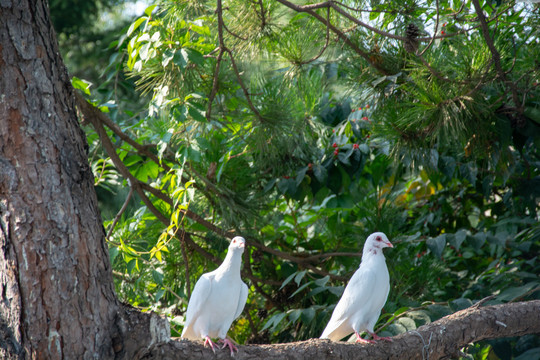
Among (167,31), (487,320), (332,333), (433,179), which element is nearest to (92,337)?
(332,333)

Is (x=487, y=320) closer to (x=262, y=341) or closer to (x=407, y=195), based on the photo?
(x=262, y=341)

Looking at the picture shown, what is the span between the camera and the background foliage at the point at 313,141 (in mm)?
2129

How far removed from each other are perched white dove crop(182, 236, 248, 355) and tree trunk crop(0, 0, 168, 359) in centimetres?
49

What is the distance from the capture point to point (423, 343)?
1890 mm

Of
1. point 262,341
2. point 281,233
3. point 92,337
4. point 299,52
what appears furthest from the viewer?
point 281,233

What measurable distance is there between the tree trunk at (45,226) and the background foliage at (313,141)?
2.21ft

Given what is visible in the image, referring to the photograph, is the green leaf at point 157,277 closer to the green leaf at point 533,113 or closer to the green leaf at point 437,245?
the green leaf at point 437,245

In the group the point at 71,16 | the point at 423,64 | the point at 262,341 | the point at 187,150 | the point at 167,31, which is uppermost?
the point at 71,16

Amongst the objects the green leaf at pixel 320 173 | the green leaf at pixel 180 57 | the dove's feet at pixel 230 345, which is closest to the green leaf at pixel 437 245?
the green leaf at pixel 320 173

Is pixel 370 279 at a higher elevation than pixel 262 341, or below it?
higher

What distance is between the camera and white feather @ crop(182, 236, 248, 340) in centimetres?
185

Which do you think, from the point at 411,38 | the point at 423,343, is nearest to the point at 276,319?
the point at 423,343

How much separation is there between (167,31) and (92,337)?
4.19 feet

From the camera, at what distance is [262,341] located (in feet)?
9.45
